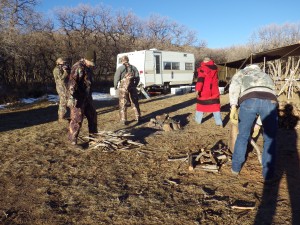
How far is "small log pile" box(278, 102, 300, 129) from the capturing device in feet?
23.7

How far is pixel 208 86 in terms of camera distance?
295 inches

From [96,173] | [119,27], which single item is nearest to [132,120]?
[96,173]

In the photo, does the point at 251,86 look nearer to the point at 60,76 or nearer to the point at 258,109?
the point at 258,109

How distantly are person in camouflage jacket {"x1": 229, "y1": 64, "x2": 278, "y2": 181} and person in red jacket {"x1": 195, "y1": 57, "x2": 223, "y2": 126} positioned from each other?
3.28 m

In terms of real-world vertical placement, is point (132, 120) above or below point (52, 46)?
below

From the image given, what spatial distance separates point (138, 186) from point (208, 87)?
167 inches

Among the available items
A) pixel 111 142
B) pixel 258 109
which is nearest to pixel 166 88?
pixel 111 142

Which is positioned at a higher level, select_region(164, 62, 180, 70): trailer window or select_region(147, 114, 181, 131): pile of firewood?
select_region(164, 62, 180, 70): trailer window

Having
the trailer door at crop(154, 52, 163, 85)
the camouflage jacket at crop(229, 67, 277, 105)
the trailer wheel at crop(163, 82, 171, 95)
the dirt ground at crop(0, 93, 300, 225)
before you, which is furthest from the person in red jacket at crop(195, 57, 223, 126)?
the trailer wheel at crop(163, 82, 171, 95)

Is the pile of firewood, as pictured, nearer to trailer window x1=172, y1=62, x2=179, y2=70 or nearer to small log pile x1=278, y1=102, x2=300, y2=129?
small log pile x1=278, y1=102, x2=300, y2=129

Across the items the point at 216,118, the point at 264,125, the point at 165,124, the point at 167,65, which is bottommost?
the point at 165,124

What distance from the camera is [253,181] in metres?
4.07

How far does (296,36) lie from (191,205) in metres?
49.4

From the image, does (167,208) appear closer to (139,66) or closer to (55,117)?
(55,117)
